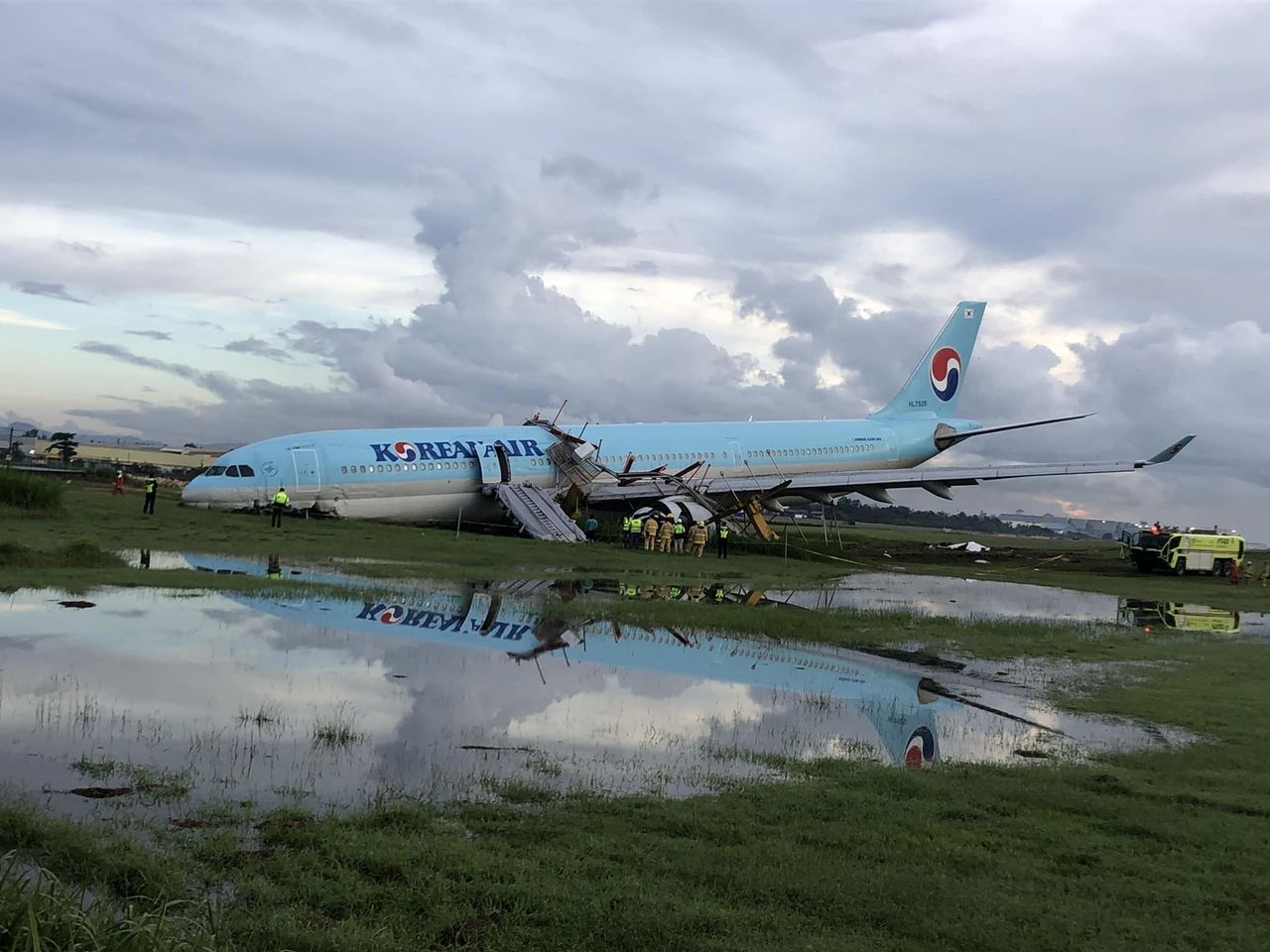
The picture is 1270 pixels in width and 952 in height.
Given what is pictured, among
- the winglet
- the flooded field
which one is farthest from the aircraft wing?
the flooded field

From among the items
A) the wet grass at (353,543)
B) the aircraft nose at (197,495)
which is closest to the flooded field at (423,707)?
the wet grass at (353,543)

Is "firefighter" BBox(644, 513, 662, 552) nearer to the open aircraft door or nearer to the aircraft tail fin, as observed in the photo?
the open aircraft door

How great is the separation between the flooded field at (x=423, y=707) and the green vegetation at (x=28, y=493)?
56.3ft

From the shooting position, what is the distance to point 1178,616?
28328mm

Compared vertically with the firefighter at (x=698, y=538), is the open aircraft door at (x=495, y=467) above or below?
above

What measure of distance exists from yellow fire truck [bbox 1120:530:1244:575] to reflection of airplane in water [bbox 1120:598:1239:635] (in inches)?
558

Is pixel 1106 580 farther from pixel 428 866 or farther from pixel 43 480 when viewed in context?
pixel 428 866

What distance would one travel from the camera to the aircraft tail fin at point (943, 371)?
57438 mm

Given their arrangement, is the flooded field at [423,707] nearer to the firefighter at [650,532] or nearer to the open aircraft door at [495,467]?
the firefighter at [650,532]

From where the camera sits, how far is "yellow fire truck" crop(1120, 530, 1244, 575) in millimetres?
45438

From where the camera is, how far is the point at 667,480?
45.5 metres

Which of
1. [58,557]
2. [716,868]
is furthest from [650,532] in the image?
[716,868]

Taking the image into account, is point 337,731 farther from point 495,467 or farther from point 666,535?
point 495,467

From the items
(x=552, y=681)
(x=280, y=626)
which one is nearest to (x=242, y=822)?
(x=552, y=681)
